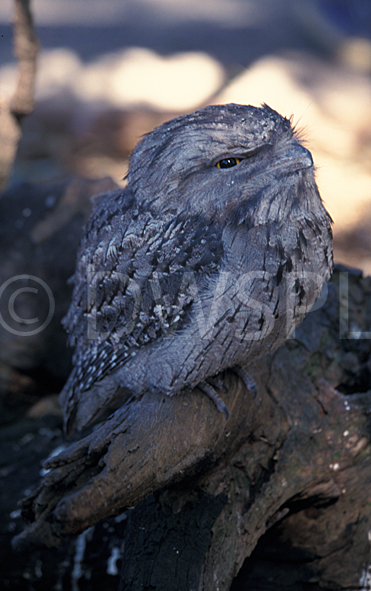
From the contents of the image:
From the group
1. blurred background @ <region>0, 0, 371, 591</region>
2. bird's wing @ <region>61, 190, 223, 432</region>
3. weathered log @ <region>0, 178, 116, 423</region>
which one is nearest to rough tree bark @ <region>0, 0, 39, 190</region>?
blurred background @ <region>0, 0, 371, 591</region>

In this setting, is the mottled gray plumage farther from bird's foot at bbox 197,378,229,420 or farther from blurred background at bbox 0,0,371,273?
blurred background at bbox 0,0,371,273

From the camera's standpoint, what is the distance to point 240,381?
196 cm

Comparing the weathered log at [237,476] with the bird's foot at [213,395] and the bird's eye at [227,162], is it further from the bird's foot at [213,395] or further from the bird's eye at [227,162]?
the bird's eye at [227,162]

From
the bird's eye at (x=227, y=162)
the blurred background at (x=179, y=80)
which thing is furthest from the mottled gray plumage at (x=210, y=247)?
the blurred background at (x=179, y=80)

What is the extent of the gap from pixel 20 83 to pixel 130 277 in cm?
257

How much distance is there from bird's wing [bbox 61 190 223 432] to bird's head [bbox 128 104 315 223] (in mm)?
86

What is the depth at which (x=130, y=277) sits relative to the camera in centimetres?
180

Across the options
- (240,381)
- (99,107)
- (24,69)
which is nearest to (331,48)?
(99,107)

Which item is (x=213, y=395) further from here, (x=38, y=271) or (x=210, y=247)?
(x=38, y=271)

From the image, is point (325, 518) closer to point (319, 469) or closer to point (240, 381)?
point (319, 469)

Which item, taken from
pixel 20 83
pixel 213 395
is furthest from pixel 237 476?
pixel 20 83

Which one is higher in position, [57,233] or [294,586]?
[57,233]

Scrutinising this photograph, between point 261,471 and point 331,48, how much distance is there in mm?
8002

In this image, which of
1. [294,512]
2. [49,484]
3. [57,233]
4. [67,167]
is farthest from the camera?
[67,167]
